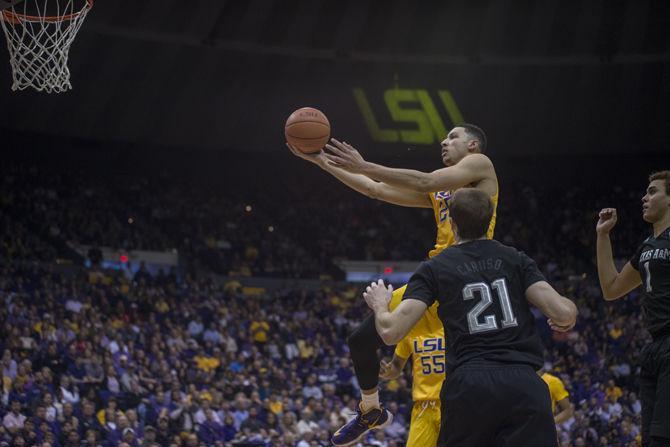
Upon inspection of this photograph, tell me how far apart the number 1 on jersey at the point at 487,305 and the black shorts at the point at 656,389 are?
4.47 ft

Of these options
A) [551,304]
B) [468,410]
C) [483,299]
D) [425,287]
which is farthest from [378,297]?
[551,304]

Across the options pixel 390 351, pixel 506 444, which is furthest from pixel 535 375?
pixel 390 351

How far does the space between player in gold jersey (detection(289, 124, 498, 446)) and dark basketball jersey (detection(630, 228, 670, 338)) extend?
93cm

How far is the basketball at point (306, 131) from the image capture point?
6.16m

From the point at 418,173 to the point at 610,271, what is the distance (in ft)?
4.73

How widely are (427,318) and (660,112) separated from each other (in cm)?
2431

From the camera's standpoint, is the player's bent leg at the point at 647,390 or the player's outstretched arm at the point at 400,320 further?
the player's bent leg at the point at 647,390

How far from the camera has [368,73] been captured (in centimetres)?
2698

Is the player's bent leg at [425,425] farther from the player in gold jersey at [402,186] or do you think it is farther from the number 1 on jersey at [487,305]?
the number 1 on jersey at [487,305]

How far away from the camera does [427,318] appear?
5.89m

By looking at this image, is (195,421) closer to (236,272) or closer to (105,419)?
(105,419)

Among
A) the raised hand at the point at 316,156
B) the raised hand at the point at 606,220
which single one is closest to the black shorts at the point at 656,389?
the raised hand at the point at 606,220

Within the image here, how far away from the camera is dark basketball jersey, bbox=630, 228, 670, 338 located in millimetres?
5162

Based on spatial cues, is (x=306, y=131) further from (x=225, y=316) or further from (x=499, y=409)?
(x=225, y=316)
